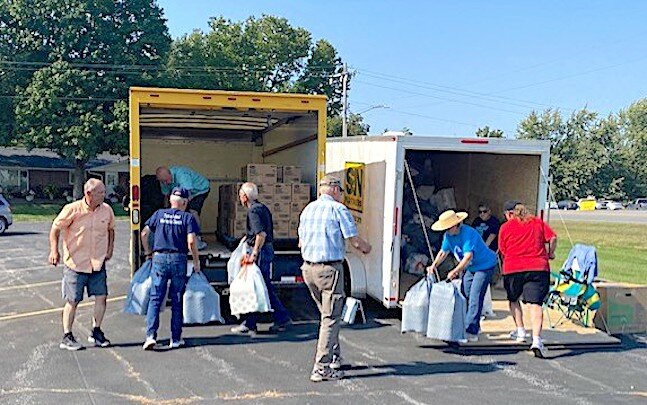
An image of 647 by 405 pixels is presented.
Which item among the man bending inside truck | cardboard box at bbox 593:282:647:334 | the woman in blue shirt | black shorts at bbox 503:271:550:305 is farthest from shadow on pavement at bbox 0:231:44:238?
cardboard box at bbox 593:282:647:334

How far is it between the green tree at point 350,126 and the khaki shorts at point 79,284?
51.1 m

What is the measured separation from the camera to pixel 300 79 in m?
54.3

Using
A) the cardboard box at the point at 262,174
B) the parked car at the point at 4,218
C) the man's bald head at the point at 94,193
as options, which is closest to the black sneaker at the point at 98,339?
the man's bald head at the point at 94,193

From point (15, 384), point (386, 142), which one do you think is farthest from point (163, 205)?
point (15, 384)

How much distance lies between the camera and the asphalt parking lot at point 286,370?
5.72 metres

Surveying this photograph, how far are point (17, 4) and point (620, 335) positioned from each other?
35.1 meters

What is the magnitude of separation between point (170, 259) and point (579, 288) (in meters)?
4.79

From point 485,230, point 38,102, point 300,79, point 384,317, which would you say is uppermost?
point 300,79

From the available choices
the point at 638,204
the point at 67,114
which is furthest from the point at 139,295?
the point at 638,204

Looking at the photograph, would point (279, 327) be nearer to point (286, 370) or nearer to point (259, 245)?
point (259, 245)

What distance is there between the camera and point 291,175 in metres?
9.66

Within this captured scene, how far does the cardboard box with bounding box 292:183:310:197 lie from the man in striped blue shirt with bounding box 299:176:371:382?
3.24 m

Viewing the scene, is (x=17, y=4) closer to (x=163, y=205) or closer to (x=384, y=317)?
(x=163, y=205)

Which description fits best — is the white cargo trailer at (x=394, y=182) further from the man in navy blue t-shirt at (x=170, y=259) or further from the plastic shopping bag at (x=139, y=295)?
the plastic shopping bag at (x=139, y=295)
